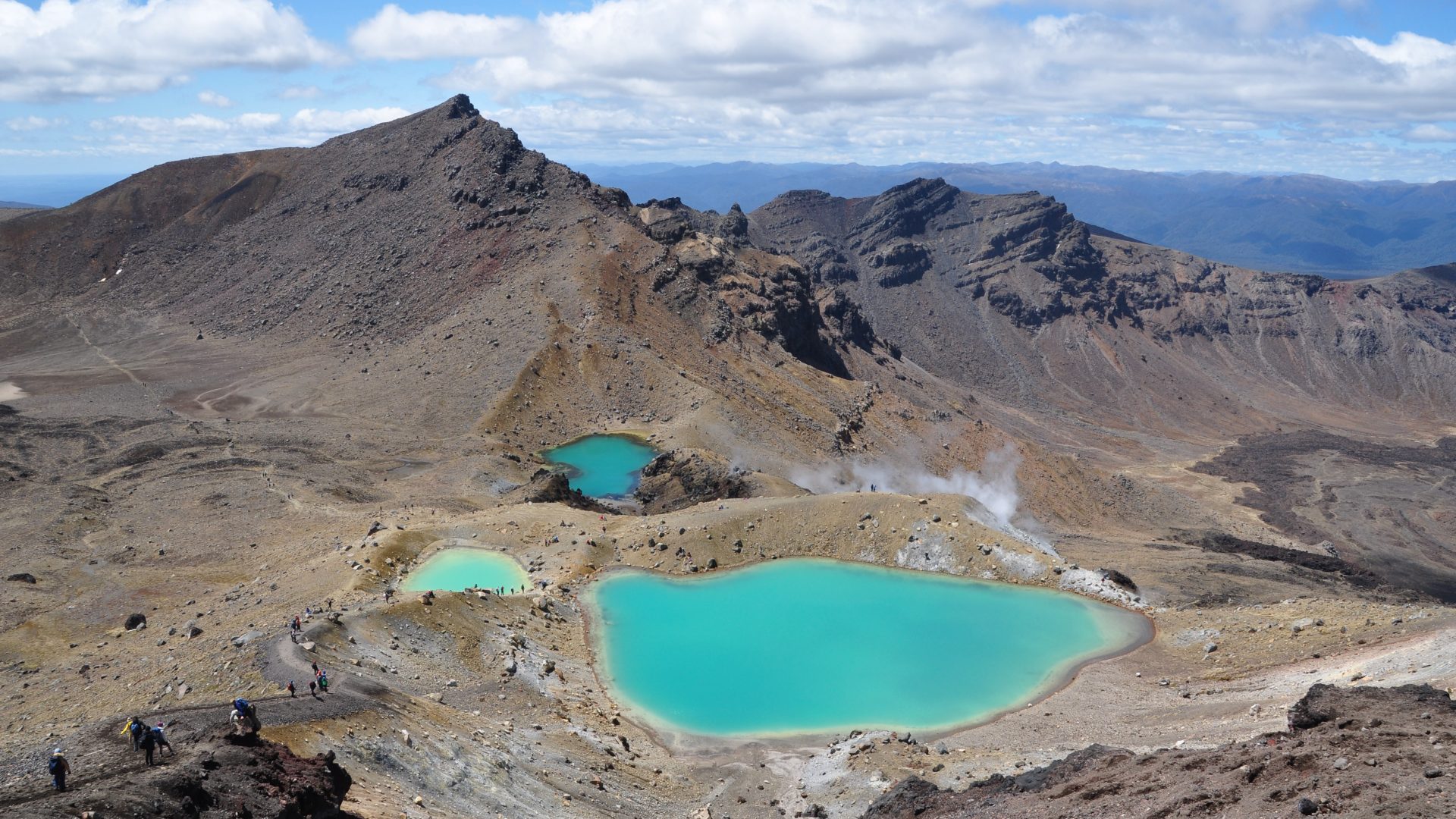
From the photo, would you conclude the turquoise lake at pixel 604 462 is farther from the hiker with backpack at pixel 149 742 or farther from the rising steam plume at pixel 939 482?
the hiker with backpack at pixel 149 742

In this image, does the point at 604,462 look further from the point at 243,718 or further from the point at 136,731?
the point at 136,731

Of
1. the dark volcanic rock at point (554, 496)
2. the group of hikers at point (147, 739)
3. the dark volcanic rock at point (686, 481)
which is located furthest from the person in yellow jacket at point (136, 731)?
the dark volcanic rock at point (686, 481)

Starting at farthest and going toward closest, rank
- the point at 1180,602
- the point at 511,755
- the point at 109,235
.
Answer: the point at 109,235, the point at 1180,602, the point at 511,755

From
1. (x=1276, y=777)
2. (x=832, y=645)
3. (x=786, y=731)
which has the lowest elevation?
(x=786, y=731)

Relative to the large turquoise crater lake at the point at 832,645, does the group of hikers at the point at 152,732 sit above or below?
above

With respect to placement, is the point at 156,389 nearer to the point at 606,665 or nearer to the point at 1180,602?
the point at 606,665

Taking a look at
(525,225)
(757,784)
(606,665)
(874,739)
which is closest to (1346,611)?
(874,739)

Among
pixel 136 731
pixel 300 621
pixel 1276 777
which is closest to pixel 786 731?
pixel 1276 777
